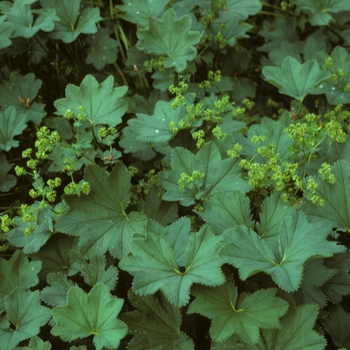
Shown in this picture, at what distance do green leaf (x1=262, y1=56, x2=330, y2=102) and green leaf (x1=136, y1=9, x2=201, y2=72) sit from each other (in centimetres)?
32

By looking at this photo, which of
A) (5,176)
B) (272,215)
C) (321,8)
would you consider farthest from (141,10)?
(272,215)

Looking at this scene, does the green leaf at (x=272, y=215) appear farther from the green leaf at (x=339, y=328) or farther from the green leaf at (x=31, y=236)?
the green leaf at (x=31, y=236)

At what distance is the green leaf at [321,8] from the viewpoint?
2074 millimetres

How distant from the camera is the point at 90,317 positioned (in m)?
1.24

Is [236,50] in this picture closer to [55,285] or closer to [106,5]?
[106,5]

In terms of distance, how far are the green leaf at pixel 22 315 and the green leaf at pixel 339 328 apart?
79 centimetres

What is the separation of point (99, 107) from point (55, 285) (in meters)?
0.62

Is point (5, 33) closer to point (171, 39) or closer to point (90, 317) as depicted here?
point (171, 39)

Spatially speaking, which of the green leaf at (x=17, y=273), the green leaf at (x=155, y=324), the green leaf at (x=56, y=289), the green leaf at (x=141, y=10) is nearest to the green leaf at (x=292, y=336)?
the green leaf at (x=155, y=324)

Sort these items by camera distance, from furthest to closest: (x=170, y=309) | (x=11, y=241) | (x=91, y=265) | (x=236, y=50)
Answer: (x=236, y=50) < (x=11, y=241) < (x=91, y=265) < (x=170, y=309)

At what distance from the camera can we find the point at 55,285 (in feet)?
4.65

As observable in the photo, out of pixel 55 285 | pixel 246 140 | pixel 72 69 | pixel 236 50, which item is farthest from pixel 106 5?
pixel 55 285

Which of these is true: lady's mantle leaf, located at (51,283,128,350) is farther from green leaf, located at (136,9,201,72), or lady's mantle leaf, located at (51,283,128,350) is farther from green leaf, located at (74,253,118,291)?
green leaf, located at (136,9,201,72)

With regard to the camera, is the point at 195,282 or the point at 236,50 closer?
the point at 195,282
